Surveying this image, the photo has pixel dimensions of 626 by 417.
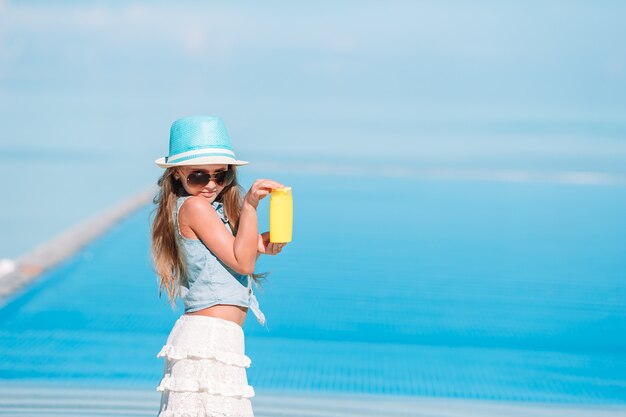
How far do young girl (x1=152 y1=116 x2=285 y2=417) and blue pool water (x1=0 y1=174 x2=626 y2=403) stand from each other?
1.32 metres

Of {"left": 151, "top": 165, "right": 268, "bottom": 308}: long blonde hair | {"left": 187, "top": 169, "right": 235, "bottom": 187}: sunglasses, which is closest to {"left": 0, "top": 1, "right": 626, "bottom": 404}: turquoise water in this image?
{"left": 151, "top": 165, "right": 268, "bottom": 308}: long blonde hair

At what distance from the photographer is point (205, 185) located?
2.38 m

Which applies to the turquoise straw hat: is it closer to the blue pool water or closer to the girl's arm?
the girl's arm

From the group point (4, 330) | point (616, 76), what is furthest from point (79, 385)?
point (616, 76)

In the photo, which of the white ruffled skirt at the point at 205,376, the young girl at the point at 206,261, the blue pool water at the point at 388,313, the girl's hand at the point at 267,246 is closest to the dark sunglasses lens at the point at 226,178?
the young girl at the point at 206,261

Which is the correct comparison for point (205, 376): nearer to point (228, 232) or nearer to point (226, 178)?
point (228, 232)

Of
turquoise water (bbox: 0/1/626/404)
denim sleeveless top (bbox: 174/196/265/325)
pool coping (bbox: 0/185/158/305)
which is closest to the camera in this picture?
denim sleeveless top (bbox: 174/196/265/325)

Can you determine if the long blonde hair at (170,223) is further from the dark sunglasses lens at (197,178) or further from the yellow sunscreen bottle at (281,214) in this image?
the yellow sunscreen bottle at (281,214)

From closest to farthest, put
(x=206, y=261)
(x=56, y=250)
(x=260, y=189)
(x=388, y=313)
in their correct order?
(x=260, y=189) → (x=206, y=261) → (x=388, y=313) → (x=56, y=250)

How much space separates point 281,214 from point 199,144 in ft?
0.74

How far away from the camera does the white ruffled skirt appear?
2.27 m

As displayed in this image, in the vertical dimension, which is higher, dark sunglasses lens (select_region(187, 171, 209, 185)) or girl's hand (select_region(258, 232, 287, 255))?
dark sunglasses lens (select_region(187, 171, 209, 185))

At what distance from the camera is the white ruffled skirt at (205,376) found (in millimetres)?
2268

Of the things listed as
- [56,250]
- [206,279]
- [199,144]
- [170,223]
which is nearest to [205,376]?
[206,279]
